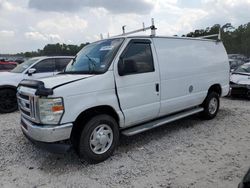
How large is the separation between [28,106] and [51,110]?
625 mm

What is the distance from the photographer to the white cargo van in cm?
380

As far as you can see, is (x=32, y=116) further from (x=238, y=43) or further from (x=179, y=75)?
(x=238, y=43)

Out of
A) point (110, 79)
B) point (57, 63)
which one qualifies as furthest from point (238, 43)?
point (110, 79)

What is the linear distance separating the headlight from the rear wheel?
4777 mm

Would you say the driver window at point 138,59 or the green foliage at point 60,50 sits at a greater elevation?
the green foliage at point 60,50

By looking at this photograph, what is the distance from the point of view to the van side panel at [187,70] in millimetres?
5184

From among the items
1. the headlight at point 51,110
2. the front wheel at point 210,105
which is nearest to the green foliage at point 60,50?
the front wheel at point 210,105

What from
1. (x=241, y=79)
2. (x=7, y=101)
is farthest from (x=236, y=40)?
(x=7, y=101)

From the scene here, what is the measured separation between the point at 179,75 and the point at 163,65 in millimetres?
558

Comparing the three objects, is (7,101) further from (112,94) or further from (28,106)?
(112,94)

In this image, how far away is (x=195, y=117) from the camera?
6.89 meters

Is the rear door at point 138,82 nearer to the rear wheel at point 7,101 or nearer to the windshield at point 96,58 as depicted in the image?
the windshield at point 96,58

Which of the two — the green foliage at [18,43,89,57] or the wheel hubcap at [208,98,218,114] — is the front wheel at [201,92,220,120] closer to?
the wheel hubcap at [208,98,218,114]

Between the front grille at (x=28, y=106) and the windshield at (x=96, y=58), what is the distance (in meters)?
1.04
